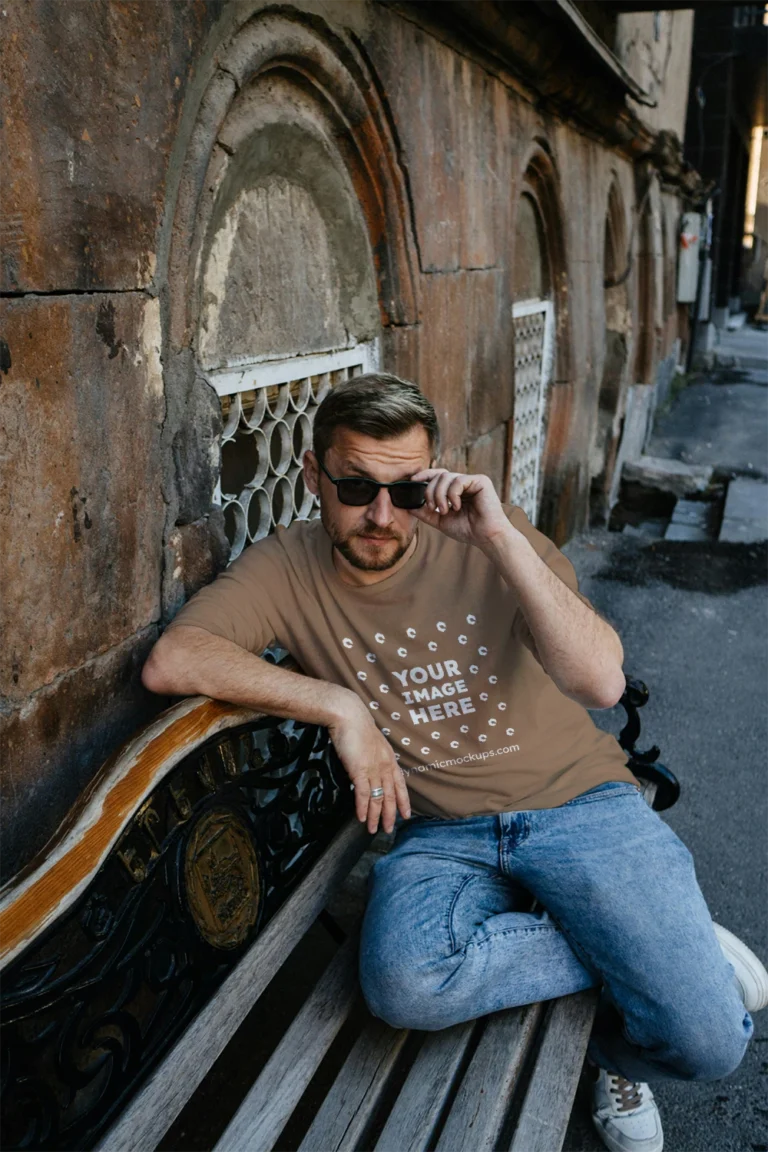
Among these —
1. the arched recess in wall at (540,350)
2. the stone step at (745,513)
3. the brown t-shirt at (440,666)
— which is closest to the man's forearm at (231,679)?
the brown t-shirt at (440,666)

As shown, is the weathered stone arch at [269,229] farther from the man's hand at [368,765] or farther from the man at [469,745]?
the man's hand at [368,765]

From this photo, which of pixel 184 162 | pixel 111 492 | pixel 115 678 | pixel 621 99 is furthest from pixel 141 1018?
pixel 621 99

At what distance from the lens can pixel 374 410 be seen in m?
2.33

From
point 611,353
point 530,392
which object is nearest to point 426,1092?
point 530,392

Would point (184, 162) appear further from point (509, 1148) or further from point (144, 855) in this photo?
point (509, 1148)

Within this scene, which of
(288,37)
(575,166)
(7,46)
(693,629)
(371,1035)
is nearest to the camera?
(7,46)

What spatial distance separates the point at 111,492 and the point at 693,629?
14.4 feet

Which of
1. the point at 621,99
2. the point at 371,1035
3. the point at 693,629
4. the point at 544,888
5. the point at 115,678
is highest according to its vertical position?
the point at 621,99

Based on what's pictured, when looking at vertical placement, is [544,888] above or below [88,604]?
below

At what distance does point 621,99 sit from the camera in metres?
7.24

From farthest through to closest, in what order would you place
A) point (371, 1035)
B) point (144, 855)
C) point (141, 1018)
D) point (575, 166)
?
point (575, 166)
point (141, 1018)
point (371, 1035)
point (144, 855)

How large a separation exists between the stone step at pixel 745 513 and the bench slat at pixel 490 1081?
595 cm

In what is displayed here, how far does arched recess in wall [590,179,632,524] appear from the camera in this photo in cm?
902

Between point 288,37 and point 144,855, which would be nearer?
point 144,855
